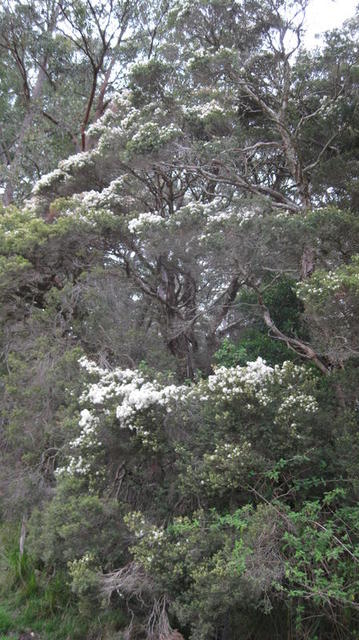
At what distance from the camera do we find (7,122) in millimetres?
16266

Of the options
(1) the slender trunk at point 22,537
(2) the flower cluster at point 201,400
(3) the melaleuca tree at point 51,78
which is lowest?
(1) the slender trunk at point 22,537

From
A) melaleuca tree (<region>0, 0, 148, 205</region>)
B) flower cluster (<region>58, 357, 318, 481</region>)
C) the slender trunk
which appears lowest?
the slender trunk

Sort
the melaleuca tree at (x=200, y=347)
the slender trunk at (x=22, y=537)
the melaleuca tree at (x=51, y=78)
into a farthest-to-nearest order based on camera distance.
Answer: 1. the melaleuca tree at (x=51, y=78)
2. the slender trunk at (x=22, y=537)
3. the melaleuca tree at (x=200, y=347)

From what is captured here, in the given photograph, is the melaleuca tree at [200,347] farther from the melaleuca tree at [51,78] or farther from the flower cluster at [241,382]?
the melaleuca tree at [51,78]

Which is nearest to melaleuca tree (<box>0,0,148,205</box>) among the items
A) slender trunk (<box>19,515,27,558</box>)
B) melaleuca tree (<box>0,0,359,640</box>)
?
melaleuca tree (<box>0,0,359,640</box>)

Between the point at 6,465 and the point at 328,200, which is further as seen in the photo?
the point at 328,200

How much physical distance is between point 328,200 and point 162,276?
3.20 m

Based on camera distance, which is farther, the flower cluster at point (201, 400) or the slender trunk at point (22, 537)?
the slender trunk at point (22, 537)

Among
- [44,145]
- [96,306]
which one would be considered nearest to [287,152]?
[96,306]

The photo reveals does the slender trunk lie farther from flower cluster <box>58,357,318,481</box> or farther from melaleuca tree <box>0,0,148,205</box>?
melaleuca tree <box>0,0,148,205</box>

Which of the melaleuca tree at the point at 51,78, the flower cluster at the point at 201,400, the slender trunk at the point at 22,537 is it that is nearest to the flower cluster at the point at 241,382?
the flower cluster at the point at 201,400

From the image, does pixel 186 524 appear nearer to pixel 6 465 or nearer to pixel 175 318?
pixel 6 465

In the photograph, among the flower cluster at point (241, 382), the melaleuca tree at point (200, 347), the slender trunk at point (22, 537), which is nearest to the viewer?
the melaleuca tree at point (200, 347)

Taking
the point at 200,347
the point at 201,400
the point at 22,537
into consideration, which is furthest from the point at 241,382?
the point at 200,347
